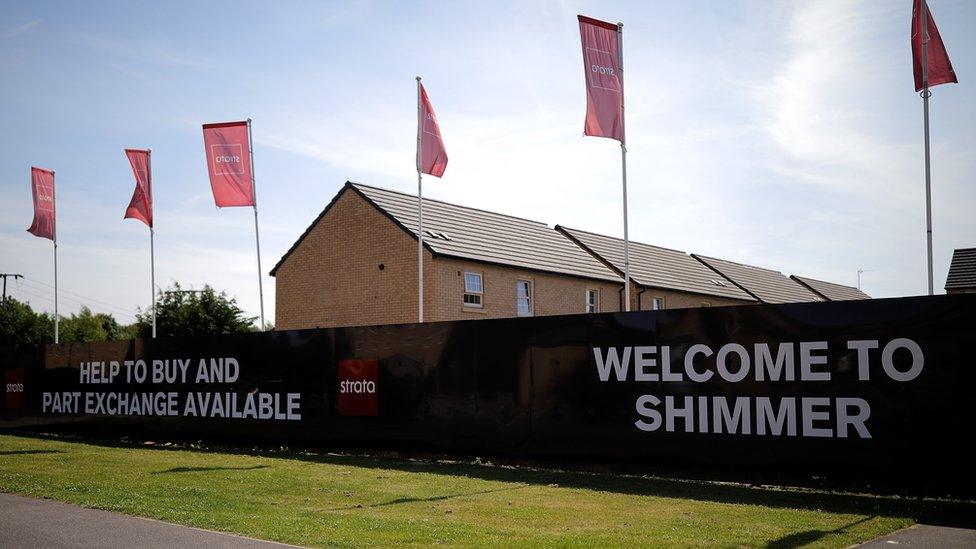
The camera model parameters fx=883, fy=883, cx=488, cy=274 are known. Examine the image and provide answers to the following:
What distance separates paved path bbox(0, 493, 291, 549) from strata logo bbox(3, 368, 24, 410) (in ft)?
55.3

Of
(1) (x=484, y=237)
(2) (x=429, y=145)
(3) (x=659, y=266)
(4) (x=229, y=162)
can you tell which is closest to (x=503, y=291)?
(1) (x=484, y=237)

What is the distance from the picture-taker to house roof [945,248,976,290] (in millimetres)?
41000

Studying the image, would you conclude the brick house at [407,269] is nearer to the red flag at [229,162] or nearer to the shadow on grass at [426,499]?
the red flag at [229,162]

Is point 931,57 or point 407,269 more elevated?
point 931,57

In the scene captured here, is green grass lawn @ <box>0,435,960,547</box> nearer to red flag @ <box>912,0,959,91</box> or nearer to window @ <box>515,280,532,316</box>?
red flag @ <box>912,0,959,91</box>

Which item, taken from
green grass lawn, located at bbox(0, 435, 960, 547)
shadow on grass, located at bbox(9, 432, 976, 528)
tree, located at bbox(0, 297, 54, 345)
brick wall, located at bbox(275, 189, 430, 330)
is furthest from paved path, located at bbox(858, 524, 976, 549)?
tree, located at bbox(0, 297, 54, 345)

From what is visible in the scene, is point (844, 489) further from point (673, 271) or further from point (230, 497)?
point (673, 271)

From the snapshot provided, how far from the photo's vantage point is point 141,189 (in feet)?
92.6

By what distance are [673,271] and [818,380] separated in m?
32.9

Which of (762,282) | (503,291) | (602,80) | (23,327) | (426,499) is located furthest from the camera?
(23,327)

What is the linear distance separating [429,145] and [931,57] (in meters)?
11.7

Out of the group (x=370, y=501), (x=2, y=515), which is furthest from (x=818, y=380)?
(x=2, y=515)

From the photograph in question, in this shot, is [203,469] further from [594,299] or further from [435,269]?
[594,299]

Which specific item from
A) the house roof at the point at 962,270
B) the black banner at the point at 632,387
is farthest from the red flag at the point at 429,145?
the house roof at the point at 962,270
